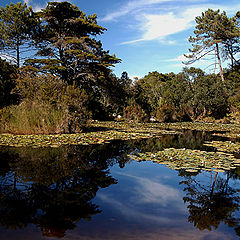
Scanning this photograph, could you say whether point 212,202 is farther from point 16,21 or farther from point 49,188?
point 16,21

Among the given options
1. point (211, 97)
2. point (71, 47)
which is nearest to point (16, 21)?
point (71, 47)

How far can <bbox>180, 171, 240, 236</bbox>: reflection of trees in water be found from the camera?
2807 millimetres

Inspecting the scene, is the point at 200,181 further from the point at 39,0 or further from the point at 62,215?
the point at 39,0

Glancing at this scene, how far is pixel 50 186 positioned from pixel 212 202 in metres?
2.51

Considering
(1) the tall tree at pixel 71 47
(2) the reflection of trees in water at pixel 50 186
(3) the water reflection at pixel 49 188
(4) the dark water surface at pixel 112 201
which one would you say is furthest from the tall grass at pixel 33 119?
(1) the tall tree at pixel 71 47

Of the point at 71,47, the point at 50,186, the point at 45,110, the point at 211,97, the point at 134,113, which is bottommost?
the point at 50,186

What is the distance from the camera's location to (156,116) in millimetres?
21266

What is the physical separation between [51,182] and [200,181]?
2.73 m

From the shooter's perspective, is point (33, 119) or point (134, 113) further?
point (134, 113)

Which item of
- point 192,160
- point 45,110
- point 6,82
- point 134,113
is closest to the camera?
point 192,160

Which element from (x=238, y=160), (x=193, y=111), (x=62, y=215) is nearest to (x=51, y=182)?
(x=62, y=215)

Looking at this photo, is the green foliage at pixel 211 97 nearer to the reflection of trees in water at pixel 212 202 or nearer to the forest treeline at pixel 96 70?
the forest treeline at pixel 96 70

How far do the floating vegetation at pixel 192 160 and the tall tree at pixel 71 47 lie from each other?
13.8 metres

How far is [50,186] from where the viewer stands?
12.2 feet
